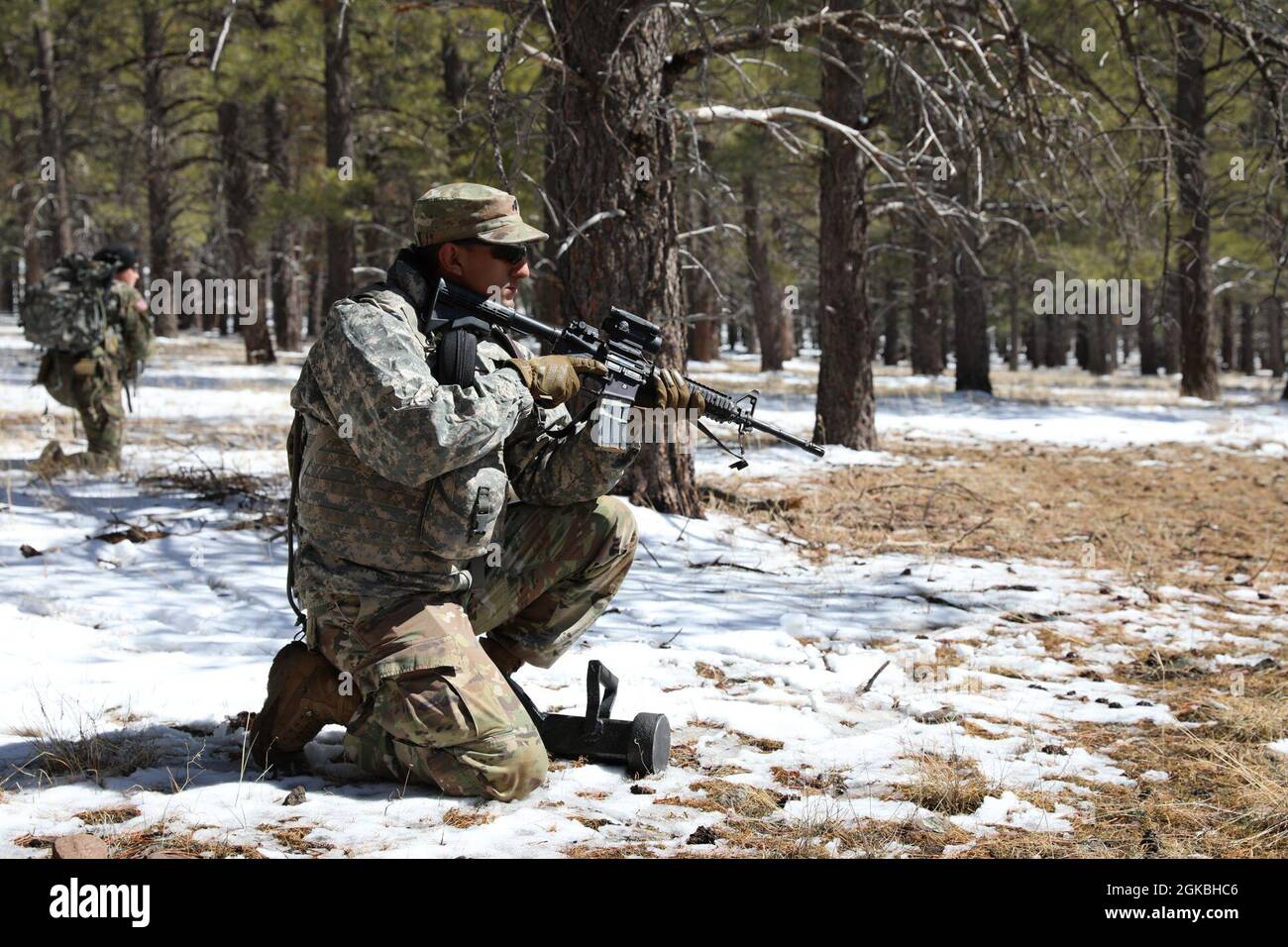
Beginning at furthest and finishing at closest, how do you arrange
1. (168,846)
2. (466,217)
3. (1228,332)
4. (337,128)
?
(1228,332) < (337,128) < (466,217) < (168,846)

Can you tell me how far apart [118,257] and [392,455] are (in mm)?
6259

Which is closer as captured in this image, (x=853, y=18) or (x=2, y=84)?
(x=853, y=18)

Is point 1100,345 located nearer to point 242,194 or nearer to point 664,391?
point 242,194

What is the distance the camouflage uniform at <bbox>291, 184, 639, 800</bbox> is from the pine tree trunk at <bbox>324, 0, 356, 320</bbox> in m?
12.2

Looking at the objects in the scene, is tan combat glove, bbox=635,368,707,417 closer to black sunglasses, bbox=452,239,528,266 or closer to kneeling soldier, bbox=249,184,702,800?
kneeling soldier, bbox=249,184,702,800

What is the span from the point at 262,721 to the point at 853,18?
486 cm

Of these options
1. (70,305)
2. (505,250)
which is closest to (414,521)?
(505,250)

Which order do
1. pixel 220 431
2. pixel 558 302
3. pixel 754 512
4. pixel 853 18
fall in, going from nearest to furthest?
pixel 853 18 → pixel 558 302 → pixel 754 512 → pixel 220 431

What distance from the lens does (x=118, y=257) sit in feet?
26.9

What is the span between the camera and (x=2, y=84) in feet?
59.8

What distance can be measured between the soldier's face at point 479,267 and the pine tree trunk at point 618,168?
109 inches

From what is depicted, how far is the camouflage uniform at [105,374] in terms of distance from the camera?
7.83m
